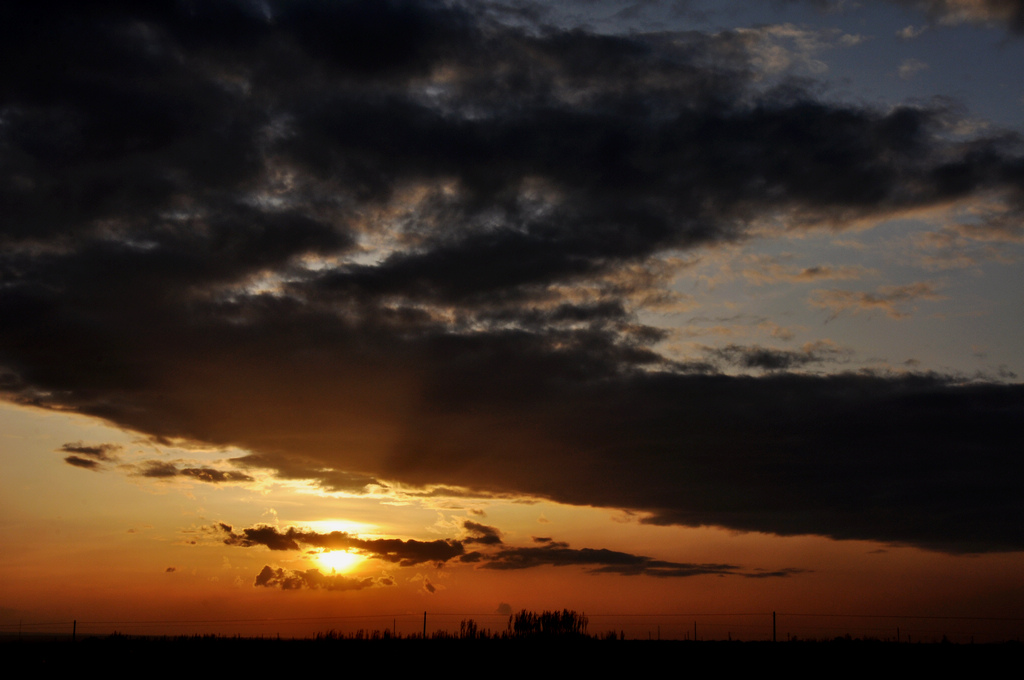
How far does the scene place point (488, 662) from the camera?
3966 centimetres

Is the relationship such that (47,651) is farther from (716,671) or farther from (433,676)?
(716,671)

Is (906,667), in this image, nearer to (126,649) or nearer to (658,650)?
(658,650)

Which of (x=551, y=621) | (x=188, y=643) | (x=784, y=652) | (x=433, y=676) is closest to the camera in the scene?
(x=433, y=676)

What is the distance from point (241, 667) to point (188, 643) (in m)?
16.6

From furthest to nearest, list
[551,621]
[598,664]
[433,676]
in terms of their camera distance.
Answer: [551,621] → [598,664] → [433,676]

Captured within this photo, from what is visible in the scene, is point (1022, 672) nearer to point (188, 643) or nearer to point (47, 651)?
point (188, 643)

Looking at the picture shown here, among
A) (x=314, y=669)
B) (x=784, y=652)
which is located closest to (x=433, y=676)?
(x=314, y=669)

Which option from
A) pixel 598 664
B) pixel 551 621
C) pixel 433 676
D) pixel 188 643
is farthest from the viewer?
pixel 551 621

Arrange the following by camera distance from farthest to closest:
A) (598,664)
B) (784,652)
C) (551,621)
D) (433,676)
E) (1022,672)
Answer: (551,621), (784,652), (598,664), (1022,672), (433,676)

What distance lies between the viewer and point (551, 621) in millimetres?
91000

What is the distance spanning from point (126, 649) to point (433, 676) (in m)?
21.8

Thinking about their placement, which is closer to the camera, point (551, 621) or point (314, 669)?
point (314, 669)

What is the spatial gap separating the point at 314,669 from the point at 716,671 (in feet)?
58.9

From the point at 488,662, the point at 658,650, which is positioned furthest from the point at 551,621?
the point at 488,662
